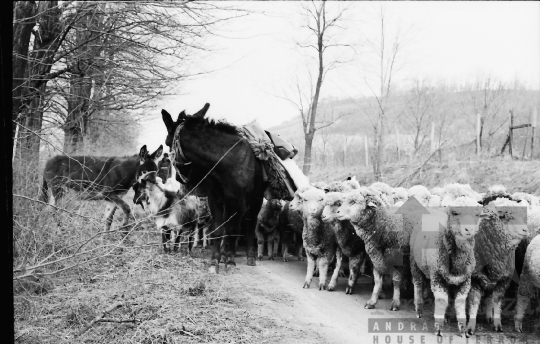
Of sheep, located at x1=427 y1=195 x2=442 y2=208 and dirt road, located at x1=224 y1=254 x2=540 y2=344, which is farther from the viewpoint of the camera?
sheep, located at x1=427 y1=195 x2=442 y2=208

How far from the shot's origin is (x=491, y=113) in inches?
938

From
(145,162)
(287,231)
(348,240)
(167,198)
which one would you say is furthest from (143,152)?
(348,240)

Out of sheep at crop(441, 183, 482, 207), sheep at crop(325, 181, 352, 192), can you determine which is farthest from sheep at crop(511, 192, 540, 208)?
sheep at crop(325, 181, 352, 192)

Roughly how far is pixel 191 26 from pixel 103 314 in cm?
391

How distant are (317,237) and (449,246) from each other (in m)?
2.69

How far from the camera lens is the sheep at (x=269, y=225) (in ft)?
35.0

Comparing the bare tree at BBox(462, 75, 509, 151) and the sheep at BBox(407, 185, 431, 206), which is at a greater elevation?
the bare tree at BBox(462, 75, 509, 151)

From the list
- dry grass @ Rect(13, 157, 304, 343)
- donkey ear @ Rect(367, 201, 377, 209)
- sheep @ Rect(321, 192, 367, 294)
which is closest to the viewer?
dry grass @ Rect(13, 157, 304, 343)

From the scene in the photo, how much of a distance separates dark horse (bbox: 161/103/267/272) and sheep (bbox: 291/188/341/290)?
1347 mm

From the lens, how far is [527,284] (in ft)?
19.3

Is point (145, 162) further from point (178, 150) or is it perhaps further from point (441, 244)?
point (441, 244)

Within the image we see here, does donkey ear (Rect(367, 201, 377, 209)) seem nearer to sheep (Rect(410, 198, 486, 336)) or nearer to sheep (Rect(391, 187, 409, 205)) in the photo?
sheep (Rect(410, 198, 486, 336))

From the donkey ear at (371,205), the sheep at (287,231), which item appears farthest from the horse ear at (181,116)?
the donkey ear at (371,205)

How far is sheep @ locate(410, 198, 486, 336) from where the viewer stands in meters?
5.75
